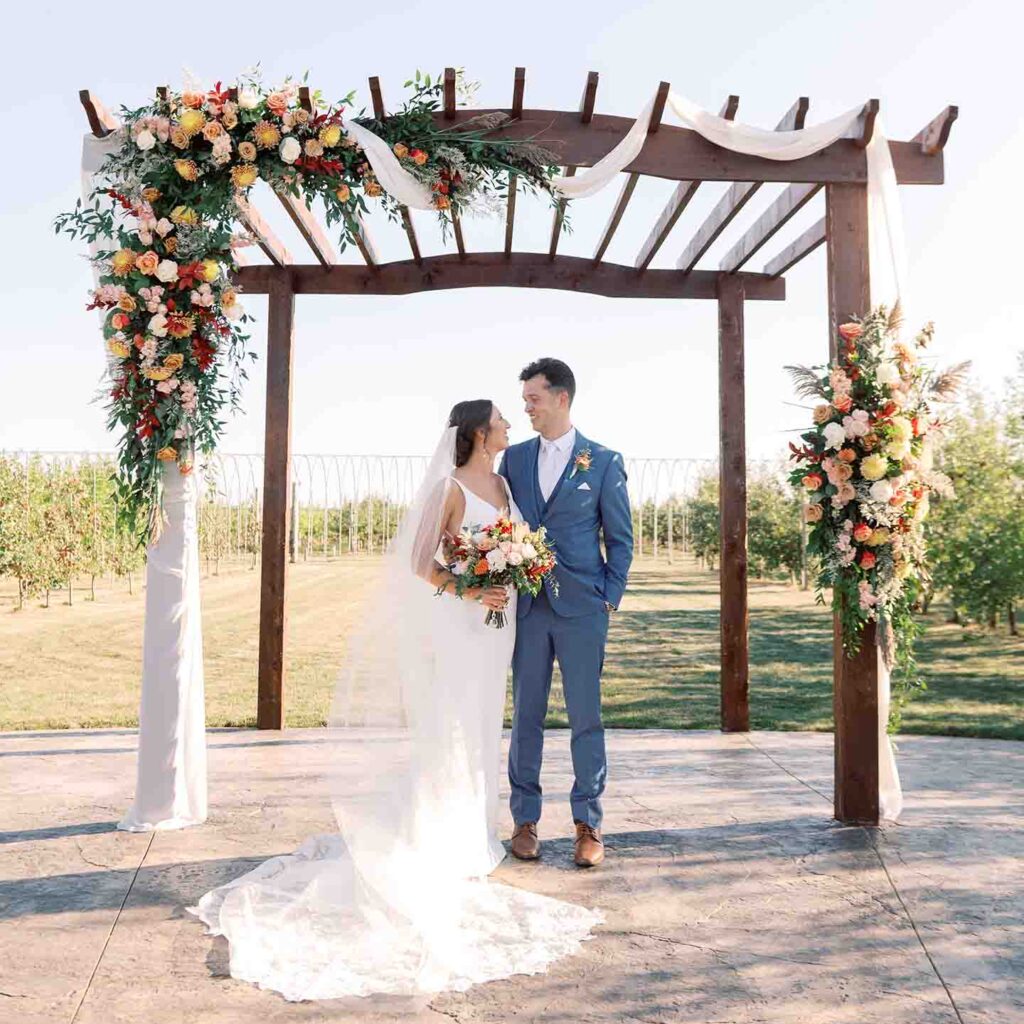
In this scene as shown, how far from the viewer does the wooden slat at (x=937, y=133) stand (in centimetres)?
470

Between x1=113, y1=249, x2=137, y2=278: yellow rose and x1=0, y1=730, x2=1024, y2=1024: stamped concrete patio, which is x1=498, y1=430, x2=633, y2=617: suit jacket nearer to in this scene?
x1=0, y1=730, x2=1024, y2=1024: stamped concrete patio

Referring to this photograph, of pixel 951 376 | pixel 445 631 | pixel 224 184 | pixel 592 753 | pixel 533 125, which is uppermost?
pixel 533 125

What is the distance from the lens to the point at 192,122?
14.6 feet

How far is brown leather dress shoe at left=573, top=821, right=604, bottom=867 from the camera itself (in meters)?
4.11

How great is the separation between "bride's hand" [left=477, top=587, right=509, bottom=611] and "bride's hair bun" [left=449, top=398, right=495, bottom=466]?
589mm

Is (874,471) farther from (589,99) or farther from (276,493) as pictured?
(276,493)

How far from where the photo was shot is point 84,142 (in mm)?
4715

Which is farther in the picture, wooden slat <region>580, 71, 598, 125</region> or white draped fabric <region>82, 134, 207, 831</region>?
white draped fabric <region>82, 134, 207, 831</region>

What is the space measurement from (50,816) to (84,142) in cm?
321

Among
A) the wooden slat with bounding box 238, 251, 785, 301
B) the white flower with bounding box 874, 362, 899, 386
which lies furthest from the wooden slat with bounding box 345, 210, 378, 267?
the white flower with bounding box 874, 362, 899, 386

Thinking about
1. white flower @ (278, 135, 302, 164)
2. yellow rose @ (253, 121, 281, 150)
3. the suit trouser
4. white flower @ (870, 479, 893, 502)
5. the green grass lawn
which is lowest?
the green grass lawn

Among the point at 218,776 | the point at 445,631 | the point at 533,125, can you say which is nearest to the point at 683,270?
the point at 533,125

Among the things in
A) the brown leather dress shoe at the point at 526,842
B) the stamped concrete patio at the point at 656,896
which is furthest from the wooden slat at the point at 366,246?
the brown leather dress shoe at the point at 526,842

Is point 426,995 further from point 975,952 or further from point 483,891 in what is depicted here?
point 975,952
